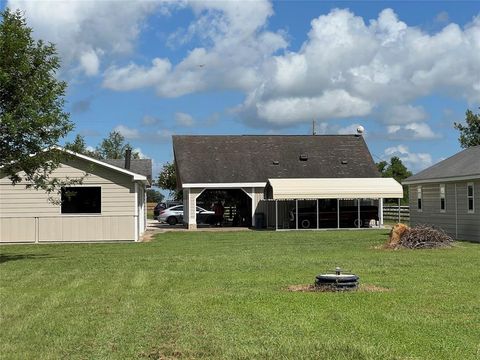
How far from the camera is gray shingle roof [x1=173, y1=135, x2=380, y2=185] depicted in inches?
1549

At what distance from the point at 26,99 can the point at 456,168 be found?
717 inches

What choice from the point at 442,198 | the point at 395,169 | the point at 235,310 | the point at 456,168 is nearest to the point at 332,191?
the point at 442,198

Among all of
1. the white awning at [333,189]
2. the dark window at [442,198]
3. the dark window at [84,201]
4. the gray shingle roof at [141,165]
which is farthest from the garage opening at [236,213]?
the dark window at [442,198]

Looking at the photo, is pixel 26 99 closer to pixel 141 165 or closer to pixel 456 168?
pixel 456 168

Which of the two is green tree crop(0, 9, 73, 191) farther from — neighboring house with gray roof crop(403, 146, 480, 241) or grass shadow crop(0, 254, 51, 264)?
neighboring house with gray roof crop(403, 146, 480, 241)

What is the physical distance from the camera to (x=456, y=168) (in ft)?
90.7

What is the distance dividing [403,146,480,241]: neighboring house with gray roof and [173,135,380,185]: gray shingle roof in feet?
28.9

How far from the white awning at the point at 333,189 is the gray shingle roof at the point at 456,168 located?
145 inches

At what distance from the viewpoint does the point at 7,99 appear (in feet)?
58.6

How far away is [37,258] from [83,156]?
7548mm

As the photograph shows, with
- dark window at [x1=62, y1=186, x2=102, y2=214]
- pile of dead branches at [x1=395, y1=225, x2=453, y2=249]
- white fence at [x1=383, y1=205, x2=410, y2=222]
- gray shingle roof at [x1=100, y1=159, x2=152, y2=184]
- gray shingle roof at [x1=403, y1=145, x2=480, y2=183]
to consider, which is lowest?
pile of dead branches at [x1=395, y1=225, x2=453, y2=249]

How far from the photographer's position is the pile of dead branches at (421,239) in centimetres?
2084

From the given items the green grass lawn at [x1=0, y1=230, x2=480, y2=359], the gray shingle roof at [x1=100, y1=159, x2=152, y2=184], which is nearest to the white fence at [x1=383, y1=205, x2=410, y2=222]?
the gray shingle roof at [x1=100, y1=159, x2=152, y2=184]

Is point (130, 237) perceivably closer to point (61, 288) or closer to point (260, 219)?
point (260, 219)
